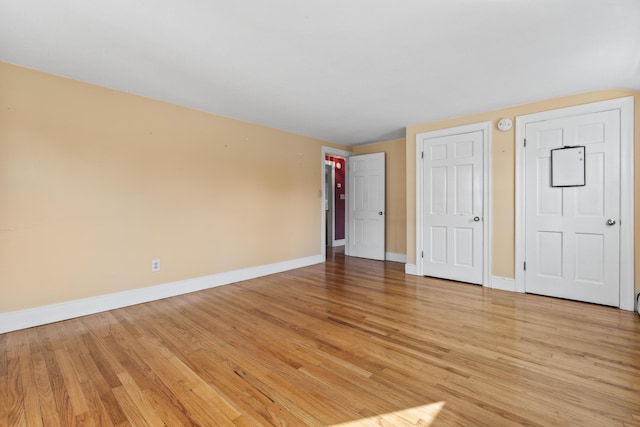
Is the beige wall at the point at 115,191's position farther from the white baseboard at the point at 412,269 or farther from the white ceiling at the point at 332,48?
the white baseboard at the point at 412,269

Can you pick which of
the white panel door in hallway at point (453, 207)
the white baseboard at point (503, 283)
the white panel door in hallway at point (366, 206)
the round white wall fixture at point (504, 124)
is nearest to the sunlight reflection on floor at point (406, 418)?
the white baseboard at point (503, 283)

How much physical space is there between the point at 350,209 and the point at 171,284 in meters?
3.73

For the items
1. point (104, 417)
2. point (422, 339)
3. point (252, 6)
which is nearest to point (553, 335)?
point (422, 339)

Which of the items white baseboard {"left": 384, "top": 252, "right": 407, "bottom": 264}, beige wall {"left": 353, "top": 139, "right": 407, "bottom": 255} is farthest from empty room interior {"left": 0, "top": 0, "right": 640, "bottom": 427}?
white baseboard {"left": 384, "top": 252, "right": 407, "bottom": 264}

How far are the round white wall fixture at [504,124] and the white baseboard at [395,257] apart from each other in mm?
2721

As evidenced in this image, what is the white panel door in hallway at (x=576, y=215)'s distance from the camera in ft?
10.0

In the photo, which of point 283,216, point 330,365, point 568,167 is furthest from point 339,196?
point 330,365

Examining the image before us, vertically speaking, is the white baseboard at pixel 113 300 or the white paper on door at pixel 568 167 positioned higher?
the white paper on door at pixel 568 167

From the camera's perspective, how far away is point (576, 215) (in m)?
3.24

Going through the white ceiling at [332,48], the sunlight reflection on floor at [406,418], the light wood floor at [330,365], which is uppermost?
the white ceiling at [332,48]

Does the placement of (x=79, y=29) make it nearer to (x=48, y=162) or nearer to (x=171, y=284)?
(x=48, y=162)

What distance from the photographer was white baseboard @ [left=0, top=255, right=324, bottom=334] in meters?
2.56

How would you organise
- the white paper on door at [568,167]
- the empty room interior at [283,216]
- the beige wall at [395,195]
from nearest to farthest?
1. the empty room interior at [283,216]
2. the white paper on door at [568,167]
3. the beige wall at [395,195]

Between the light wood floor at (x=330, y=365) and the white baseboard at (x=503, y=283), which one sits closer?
the light wood floor at (x=330, y=365)
